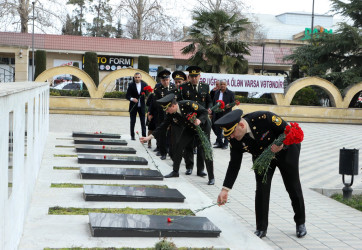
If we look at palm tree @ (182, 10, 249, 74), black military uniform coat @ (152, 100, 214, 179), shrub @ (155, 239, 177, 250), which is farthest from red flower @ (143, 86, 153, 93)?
palm tree @ (182, 10, 249, 74)

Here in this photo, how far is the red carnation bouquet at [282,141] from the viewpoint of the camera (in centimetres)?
529

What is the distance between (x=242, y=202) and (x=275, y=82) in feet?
65.1

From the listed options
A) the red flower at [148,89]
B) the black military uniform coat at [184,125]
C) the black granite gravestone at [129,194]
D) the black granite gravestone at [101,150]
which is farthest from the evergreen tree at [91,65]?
the black granite gravestone at [129,194]

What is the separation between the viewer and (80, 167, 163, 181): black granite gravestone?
8445 millimetres

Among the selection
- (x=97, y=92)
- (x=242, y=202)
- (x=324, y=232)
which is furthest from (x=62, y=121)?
(x=324, y=232)

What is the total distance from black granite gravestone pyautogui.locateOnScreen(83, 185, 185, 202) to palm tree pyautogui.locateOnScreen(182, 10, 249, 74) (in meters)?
22.6

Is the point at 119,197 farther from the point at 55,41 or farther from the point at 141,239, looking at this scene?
the point at 55,41

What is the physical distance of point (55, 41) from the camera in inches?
1590

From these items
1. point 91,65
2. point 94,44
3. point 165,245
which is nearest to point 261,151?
point 165,245

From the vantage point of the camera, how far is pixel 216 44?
29.6 meters

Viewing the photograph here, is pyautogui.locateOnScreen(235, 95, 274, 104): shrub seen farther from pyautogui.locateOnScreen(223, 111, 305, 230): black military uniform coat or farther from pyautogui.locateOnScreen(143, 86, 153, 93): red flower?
pyautogui.locateOnScreen(223, 111, 305, 230): black military uniform coat

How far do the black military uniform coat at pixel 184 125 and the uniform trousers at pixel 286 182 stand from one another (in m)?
3.13

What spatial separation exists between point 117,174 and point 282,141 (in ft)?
12.4

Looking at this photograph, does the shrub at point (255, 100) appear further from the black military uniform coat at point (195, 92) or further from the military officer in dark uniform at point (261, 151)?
the military officer in dark uniform at point (261, 151)
